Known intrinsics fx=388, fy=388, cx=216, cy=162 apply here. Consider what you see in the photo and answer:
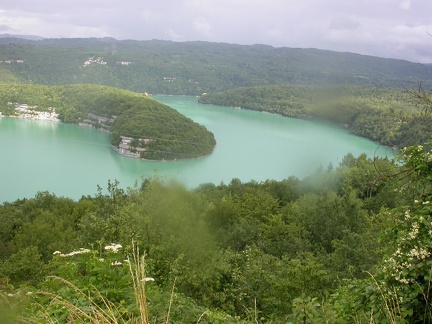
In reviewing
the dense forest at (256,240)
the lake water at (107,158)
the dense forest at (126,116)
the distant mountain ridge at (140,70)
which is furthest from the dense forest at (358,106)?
the dense forest at (126,116)

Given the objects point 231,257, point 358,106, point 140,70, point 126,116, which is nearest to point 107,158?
point 126,116

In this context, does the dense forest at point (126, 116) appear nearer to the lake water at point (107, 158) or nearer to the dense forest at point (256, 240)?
the dense forest at point (256, 240)

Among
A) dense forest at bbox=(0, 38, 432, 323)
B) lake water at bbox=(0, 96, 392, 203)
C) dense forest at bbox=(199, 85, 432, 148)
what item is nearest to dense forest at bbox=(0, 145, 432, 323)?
dense forest at bbox=(0, 38, 432, 323)

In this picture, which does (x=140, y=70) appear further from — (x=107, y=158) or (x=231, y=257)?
(x=231, y=257)

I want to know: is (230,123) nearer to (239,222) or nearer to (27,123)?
(27,123)

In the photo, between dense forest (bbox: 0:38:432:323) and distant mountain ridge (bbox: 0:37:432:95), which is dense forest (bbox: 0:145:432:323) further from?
distant mountain ridge (bbox: 0:37:432:95)

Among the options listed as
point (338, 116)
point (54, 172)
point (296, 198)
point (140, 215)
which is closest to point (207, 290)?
point (140, 215)

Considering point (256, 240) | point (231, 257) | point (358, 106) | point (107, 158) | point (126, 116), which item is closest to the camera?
point (231, 257)
